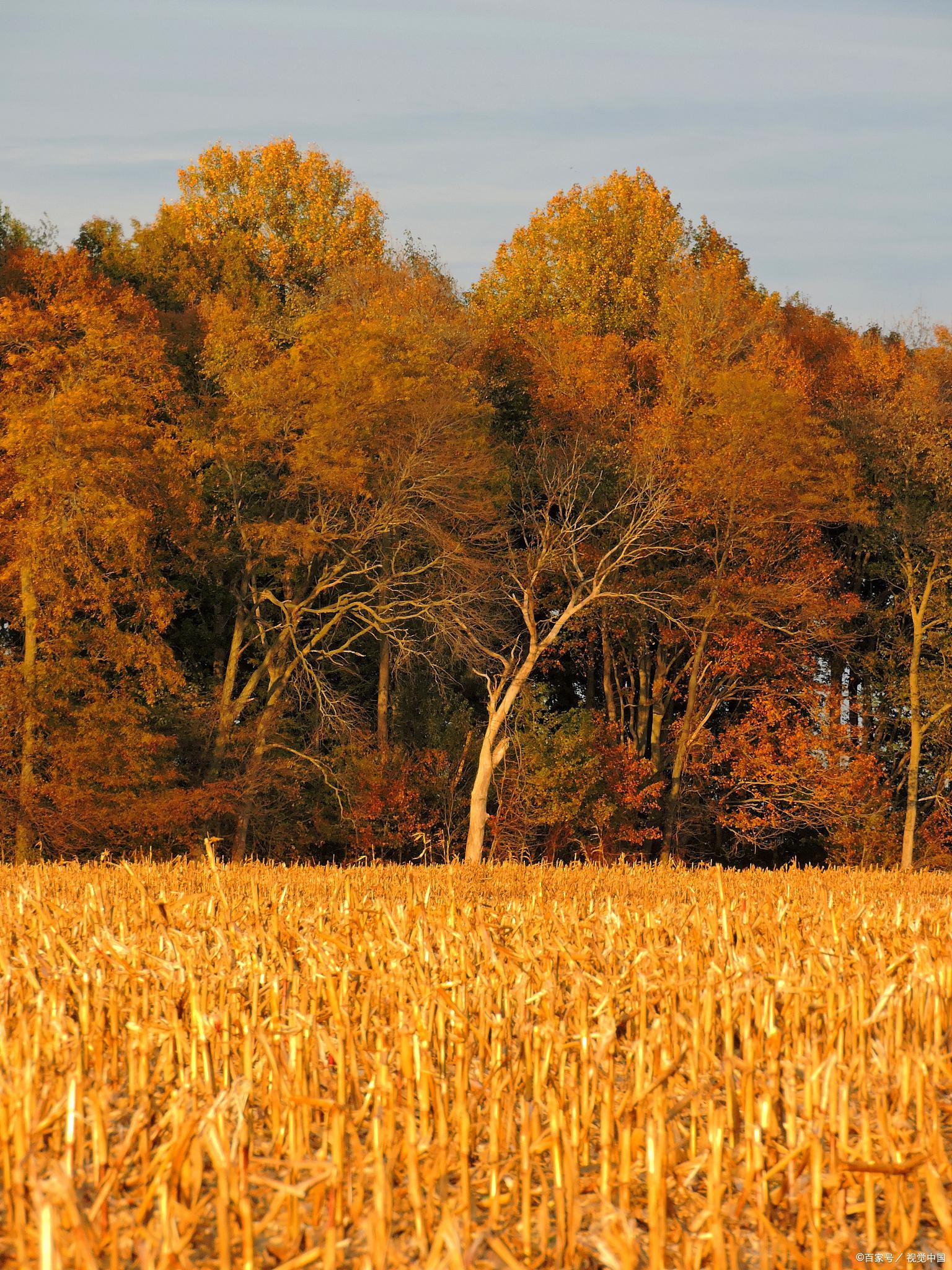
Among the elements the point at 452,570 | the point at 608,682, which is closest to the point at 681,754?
the point at 608,682

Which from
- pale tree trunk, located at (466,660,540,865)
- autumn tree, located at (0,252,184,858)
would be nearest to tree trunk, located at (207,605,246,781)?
autumn tree, located at (0,252,184,858)

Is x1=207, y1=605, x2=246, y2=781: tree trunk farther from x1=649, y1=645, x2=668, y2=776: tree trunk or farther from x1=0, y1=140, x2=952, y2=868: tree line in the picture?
x1=649, y1=645, x2=668, y2=776: tree trunk

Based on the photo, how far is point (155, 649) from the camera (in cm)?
2639

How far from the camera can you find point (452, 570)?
2970 cm

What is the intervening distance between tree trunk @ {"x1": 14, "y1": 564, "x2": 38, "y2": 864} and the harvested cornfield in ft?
56.2

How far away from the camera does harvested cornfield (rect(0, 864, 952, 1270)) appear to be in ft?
12.2

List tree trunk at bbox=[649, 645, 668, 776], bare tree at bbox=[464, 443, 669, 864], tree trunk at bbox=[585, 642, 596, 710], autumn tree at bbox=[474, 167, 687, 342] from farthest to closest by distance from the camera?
1. autumn tree at bbox=[474, 167, 687, 342]
2. tree trunk at bbox=[585, 642, 596, 710]
3. tree trunk at bbox=[649, 645, 668, 776]
4. bare tree at bbox=[464, 443, 669, 864]

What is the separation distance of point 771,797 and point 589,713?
5014mm

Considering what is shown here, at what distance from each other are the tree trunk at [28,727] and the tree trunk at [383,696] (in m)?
8.31

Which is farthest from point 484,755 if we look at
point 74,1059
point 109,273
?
point 74,1059

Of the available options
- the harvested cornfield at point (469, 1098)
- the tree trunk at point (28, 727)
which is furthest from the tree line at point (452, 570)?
the harvested cornfield at point (469, 1098)

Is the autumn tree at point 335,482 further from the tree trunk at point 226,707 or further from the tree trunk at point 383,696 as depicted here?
the tree trunk at point 383,696

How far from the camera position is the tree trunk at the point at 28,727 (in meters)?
25.0

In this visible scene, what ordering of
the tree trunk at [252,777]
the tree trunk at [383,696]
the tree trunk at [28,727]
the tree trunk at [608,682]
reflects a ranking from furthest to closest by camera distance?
the tree trunk at [608,682], the tree trunk at [383,696], the tree trunk at [252,777], the tree trunk at [28,727]
